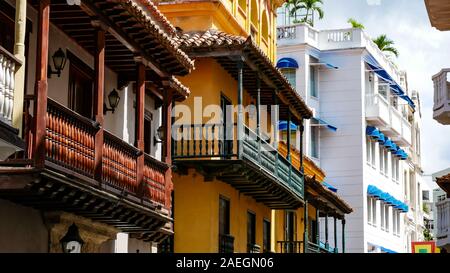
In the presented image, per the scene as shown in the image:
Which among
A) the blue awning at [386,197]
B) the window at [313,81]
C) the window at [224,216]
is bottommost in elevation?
the window at [224,216]

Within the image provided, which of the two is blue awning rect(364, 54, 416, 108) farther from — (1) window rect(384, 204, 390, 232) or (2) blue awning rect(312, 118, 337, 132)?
(1) window rect(384, 204, 390, 232)

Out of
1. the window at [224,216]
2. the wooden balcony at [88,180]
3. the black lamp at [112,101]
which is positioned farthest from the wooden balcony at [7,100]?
the window at [224,216]

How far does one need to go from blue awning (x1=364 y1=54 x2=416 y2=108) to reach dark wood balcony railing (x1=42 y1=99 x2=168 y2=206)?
2995cm

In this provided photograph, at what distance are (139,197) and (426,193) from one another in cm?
7001

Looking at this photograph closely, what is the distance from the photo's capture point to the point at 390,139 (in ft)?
179

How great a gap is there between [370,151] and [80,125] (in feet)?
114

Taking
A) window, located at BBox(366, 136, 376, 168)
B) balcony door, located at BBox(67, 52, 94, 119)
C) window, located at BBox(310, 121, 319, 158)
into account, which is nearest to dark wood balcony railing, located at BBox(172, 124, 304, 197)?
balcony door, located at BBox(67, 52, 94, 119)

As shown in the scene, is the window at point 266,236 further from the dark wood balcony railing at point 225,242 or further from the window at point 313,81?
the window at point 313,81

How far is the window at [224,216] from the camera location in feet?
94.5

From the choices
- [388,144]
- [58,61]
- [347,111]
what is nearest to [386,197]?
[388,144]

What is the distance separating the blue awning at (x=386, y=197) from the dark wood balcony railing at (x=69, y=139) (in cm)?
3253

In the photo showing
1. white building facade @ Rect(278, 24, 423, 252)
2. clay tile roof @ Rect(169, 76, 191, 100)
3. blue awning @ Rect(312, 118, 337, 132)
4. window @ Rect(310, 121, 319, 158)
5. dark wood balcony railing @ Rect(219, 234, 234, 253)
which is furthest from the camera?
window @ Rect(310, 121, 319, 158)

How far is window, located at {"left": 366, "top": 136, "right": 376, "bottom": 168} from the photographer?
166 ft
